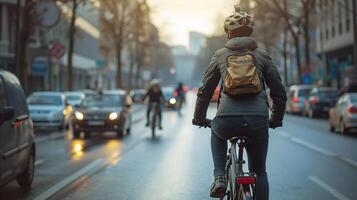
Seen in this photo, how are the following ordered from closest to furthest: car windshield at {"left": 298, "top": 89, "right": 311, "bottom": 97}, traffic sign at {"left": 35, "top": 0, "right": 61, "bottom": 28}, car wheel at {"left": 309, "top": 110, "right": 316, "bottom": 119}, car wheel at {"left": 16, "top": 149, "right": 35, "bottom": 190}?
car wheel at {"left": 16, "top": 149, "right": 35, "bottom": 190}, traffic sign at {"left": 35, "top": 0, "right": 61, "bottom": 28}, car wheel at {"left": 309, "top": 110, "right": 316, "bottom": 119}, car windshield at {"left": 298, "top": 89, "right": 311, "bottom": 97}

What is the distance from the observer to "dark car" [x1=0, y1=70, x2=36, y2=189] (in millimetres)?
8680

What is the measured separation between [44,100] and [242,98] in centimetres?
2357

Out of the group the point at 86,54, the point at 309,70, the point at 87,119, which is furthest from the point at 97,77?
the point at 87,119

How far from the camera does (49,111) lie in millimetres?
26625

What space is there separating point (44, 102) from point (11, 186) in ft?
59.1

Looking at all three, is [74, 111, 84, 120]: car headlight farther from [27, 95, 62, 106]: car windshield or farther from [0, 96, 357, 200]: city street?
[27, 95, 62, 106]: car windshield

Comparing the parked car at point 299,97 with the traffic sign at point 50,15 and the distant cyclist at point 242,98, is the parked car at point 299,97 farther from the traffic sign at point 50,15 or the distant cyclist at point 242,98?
the distant cyclist at point 242,98

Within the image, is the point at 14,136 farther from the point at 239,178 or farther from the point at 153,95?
the point at 153,95

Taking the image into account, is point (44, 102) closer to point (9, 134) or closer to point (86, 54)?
point (9, 134)

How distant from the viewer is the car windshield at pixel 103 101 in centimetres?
2362

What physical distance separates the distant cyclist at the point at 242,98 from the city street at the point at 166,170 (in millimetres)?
3537

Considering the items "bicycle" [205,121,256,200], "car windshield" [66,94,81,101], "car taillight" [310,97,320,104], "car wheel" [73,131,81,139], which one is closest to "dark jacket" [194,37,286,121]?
"bicycle" [205,121,256,200]

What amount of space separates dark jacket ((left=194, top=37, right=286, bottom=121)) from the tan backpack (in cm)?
9

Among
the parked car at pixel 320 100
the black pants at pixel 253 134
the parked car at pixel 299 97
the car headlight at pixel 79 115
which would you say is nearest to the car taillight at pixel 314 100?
the parked car at pixel 320 100
